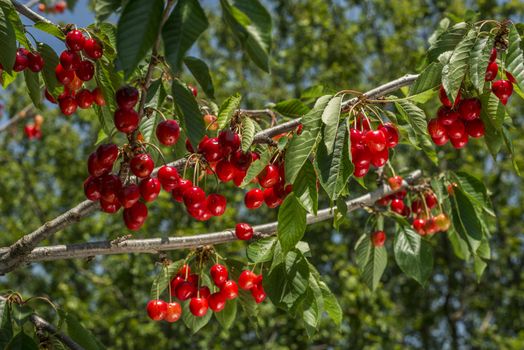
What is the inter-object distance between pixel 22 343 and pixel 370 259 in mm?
1743

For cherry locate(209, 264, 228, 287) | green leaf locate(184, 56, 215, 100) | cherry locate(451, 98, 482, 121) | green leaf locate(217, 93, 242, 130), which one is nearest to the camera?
green leaf locate(184, 56, 215, 100)

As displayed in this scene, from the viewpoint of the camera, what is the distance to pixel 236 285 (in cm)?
231

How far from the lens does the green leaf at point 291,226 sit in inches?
67.4

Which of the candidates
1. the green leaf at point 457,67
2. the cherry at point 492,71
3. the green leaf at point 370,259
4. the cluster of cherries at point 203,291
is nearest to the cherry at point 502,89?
the cherry at point 492,71

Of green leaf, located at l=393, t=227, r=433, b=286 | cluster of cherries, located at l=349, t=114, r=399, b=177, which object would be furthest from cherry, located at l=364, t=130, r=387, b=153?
green leaf, located at l=393, t=227, r=433, b=286

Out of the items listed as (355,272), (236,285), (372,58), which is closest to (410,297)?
(355,272)

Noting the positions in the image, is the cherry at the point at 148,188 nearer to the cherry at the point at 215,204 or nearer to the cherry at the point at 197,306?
the cherry at the point at 215,204

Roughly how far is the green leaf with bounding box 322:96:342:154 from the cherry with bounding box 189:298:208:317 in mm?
1030

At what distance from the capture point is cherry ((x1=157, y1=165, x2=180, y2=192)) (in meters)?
1.81

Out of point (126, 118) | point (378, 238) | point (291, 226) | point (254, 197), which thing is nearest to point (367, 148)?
point (291, 226)

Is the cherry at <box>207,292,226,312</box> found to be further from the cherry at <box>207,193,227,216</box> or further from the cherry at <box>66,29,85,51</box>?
the cherry at <box>66,29,85,51</box>

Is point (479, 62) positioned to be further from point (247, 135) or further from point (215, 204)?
point (215, 204)

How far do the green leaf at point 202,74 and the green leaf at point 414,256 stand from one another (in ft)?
4.66

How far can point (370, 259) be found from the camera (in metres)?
2.91
